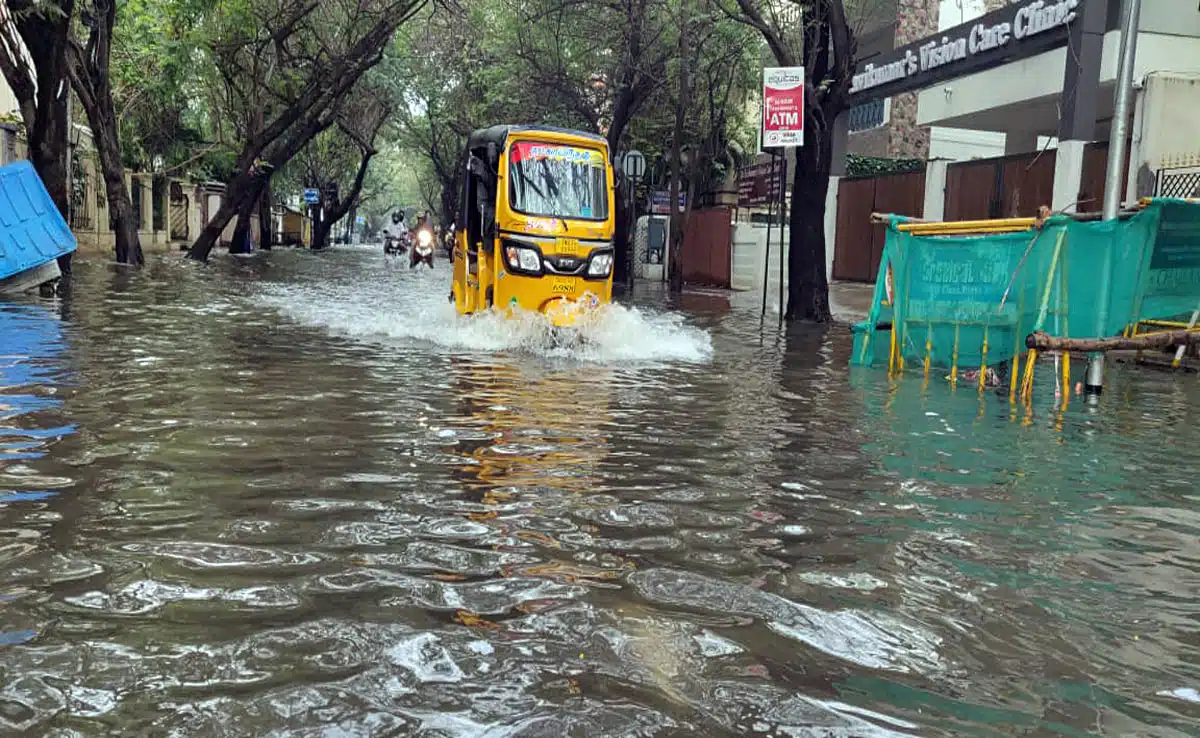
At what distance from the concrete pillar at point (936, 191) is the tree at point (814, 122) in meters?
5.42

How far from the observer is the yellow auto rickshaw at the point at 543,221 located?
11570 mm

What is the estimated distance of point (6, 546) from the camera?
371 centimetres

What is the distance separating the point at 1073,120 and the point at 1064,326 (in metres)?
8.61

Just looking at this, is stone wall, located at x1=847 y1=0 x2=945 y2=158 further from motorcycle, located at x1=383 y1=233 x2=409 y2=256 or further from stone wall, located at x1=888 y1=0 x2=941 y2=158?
motorcycle, located at x1=383 y1=233 x2=409 y2=256

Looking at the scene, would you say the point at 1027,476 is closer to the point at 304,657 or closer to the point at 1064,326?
the point at 1064,326

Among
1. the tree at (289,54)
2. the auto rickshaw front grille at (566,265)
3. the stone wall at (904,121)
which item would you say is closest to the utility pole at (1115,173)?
the auto rickshaw front grille at (566,265)

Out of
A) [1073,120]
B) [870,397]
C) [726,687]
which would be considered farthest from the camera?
[1073,120]

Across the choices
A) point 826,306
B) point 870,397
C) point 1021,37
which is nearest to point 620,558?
point 870,397

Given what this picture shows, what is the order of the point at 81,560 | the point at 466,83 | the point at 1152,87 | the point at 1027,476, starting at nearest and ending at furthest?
the point at 81,560
the point at 1027,476
the point at 1152,87
the point at 466,83

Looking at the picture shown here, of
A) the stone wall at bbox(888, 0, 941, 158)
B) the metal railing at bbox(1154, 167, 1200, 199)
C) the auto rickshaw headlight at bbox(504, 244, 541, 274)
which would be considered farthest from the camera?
the stone wall at bbox(888, 0, 941, 158)

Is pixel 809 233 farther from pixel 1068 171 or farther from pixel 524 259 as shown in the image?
pixel 524 259

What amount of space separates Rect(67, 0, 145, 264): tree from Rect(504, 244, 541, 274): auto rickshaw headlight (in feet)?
40.6

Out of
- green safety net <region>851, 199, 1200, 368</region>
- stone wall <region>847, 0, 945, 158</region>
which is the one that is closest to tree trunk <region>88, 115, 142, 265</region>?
green safety net <region>851, 199, 1200, 368</region>

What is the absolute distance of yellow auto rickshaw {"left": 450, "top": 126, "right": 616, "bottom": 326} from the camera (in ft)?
38.0
